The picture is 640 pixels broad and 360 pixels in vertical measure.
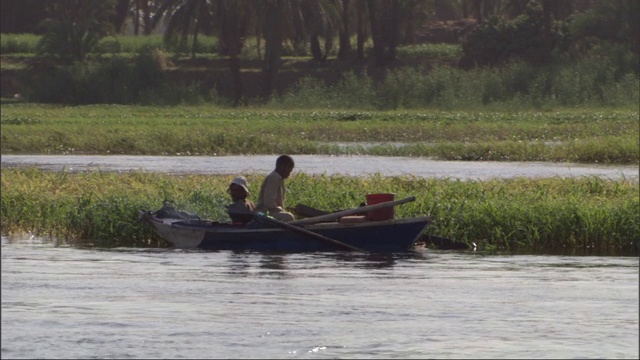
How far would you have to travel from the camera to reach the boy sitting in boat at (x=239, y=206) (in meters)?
17.9

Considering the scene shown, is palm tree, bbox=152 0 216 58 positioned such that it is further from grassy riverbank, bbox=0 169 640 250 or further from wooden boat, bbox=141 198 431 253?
wooden boat, bbox=141 198 431 253

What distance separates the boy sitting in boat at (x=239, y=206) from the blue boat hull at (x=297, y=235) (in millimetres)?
144

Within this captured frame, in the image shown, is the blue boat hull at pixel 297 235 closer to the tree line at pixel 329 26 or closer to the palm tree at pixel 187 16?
the tree line at pixel 329 26

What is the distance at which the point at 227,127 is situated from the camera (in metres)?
40.6

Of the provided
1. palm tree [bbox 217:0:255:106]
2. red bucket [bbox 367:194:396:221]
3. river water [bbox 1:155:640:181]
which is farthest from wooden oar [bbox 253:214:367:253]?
palm tree [bbox 217:0:255:106]

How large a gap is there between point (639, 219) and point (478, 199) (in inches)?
95.6

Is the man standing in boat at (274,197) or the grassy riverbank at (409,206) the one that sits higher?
the man standing in boat at (274,197)

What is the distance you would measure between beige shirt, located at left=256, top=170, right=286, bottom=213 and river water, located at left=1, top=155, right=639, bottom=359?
0.70 meters

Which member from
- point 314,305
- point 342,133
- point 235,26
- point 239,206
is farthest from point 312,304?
point 235,26

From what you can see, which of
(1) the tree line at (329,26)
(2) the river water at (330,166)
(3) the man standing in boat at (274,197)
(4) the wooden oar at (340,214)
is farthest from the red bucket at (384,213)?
(1) the tree line at (329,26)

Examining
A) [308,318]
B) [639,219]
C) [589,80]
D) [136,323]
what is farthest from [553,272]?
[589,80]

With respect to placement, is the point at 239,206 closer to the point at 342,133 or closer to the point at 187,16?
the point at 342,133

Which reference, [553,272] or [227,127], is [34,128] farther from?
[553,272]

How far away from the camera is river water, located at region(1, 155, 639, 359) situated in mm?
12297
